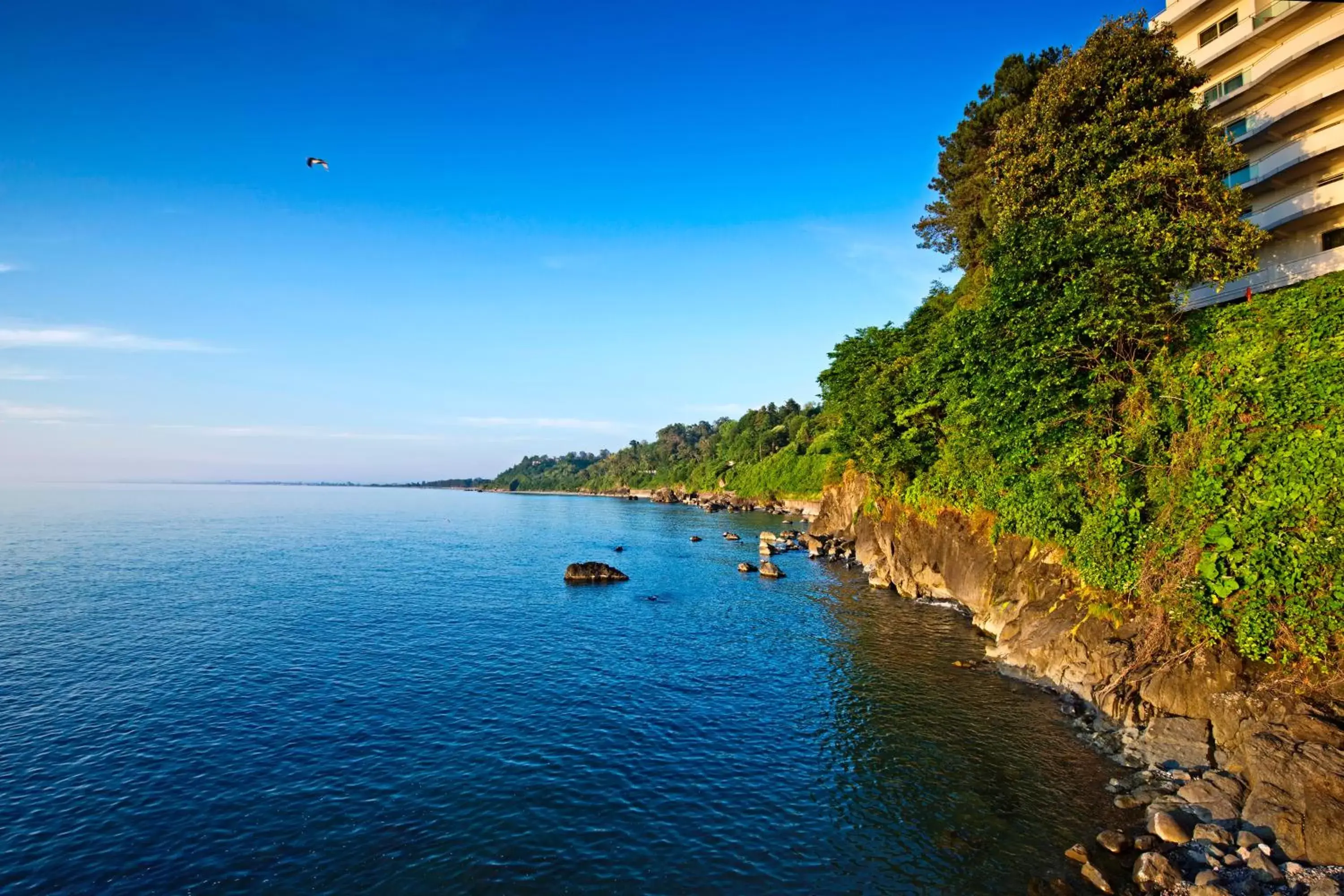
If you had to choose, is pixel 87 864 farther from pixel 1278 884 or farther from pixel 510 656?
pixel 1278 884

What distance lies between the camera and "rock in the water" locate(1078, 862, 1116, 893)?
54.5 ft

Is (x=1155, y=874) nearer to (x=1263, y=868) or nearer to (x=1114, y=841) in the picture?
(x=1114, y=841)

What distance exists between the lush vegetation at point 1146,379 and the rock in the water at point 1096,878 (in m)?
11.6

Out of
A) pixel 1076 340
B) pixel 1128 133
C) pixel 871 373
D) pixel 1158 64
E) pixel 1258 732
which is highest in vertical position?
pixel 1158 64

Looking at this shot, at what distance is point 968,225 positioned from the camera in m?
62.2

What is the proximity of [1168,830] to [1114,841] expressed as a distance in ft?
5.38

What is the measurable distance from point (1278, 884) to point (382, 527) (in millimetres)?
132660

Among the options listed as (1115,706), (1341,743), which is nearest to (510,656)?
(1115,706)

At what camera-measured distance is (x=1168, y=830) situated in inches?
715

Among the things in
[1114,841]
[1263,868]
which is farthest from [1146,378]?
[1114,841]

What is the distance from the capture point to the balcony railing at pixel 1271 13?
42125 millimetres

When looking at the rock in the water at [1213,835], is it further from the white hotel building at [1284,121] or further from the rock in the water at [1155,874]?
the white hotel building at [1284,121]

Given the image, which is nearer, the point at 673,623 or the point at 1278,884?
the point at 1278,884

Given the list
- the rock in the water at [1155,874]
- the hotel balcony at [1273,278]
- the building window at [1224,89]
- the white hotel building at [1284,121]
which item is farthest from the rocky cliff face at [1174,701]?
the building window at [1224,89]
